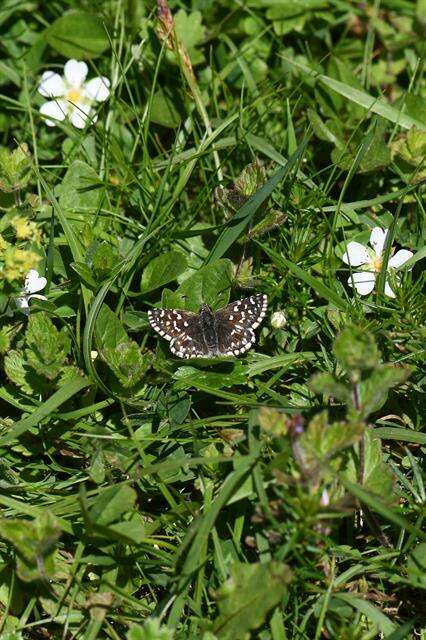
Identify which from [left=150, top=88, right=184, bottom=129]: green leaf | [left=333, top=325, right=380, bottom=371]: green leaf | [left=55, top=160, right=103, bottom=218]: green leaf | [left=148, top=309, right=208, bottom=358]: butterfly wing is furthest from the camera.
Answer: [left=150, top=88, right=184, bottom=129]: green leaf

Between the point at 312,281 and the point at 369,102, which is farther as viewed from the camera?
the point at 369,102

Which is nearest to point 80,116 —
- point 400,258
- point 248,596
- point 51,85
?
point 51,85

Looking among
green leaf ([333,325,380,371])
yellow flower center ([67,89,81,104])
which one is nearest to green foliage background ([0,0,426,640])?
green leaf ([333,325,380,371])

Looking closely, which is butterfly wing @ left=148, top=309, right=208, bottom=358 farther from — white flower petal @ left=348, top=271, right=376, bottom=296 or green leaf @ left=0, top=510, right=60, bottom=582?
green leaf @ left=0, top=510, right=60, bottom=582

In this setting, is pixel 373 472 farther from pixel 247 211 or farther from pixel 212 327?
pixel 247 211

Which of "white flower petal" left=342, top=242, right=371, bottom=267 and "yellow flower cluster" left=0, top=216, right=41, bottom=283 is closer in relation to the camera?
"yellow flower cluster" left=0, top=216, right=41, bottom=283
